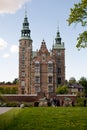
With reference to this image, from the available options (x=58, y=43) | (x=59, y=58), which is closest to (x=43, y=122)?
(x=59, y=58)

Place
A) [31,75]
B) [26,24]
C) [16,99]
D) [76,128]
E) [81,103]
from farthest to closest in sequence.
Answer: [26,24] → [31,75] → [16,99] → [81,103] → [76,128]

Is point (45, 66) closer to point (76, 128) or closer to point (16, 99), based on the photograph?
point (16, 99)

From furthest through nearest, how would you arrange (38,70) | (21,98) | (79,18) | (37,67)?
(37,67) → (38,70) → (21,98) → (79,18)

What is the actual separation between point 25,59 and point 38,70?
16.3ft

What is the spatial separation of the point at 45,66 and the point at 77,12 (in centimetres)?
7563

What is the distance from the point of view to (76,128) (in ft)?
51.7

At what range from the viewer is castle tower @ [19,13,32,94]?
103625 mm

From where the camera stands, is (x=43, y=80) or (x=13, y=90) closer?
(x=43, y=80)

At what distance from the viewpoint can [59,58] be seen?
109750 mm

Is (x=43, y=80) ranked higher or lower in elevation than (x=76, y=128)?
higher

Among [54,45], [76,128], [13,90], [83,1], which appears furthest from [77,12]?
[13,90]

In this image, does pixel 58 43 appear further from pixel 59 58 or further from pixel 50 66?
pixel 50 66

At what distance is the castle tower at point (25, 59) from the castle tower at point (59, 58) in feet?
25.7

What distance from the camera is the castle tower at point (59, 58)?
107 m
